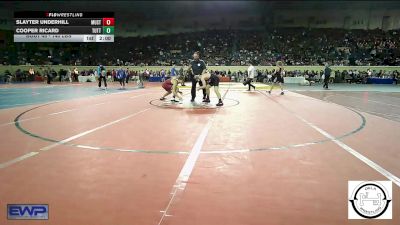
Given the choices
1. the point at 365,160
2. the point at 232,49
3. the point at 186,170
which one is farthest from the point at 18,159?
the point at 232,49

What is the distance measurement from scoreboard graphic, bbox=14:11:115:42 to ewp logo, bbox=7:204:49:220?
15.7m

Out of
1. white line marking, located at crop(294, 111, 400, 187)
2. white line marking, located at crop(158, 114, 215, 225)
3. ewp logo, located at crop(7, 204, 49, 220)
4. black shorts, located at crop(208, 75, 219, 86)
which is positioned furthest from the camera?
black shorts, located at crop(208, 75, 219, 86)

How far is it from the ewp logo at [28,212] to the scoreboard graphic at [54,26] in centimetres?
1574

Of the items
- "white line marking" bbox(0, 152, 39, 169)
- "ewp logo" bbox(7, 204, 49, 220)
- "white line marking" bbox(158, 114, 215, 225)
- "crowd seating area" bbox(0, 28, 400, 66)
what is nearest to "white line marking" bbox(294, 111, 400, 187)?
"white line marking" bbox(158, 114, 215, 225)

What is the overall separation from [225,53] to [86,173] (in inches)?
1406

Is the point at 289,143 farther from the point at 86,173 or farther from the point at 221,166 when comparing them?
the point at 86,173

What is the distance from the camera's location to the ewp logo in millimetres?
3119

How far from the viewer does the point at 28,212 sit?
3217 mm

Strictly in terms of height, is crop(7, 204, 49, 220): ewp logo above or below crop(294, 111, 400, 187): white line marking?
below

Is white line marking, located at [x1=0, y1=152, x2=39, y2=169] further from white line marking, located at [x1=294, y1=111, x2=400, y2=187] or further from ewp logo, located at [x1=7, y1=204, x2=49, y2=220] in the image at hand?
white line marking, located at [x1=294, y1=111, x2=400, y2=187]

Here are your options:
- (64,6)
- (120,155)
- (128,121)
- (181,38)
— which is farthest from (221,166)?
(181,38)

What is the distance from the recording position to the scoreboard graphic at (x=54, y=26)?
56.5 ft

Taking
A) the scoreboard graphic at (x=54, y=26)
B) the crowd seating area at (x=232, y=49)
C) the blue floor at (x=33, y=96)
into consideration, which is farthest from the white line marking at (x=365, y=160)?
the crowd seating area at (x=232, y=49)

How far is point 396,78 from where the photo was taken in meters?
30.0
